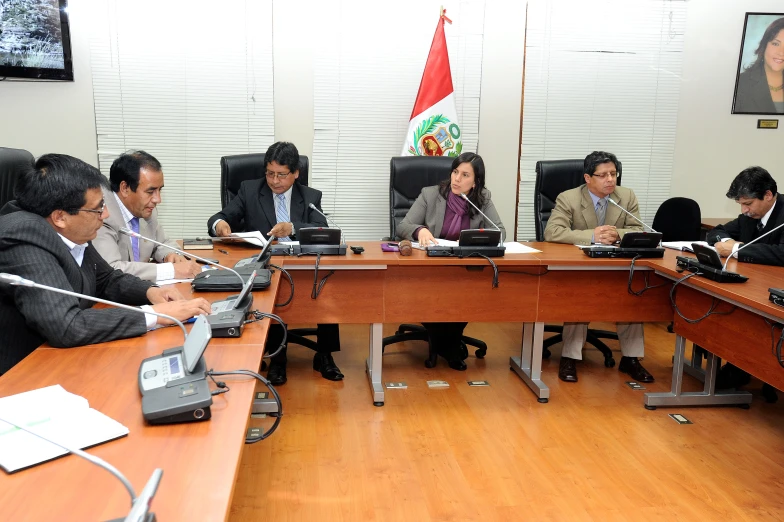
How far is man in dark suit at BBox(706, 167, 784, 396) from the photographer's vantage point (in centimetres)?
302

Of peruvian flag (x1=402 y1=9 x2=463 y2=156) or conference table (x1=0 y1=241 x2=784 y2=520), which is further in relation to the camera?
peruvian flag (x1=402 y1=9 x2=463 y2=156)

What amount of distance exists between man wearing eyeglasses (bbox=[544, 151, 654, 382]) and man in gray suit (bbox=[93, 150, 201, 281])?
1.94 meters

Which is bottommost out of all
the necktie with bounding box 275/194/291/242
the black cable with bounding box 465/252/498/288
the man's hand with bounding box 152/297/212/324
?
the black cable with bounding box 465/252/498/288

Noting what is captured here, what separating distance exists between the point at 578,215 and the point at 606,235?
0.34m

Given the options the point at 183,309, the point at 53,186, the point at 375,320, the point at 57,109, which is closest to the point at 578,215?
the point at 375,320

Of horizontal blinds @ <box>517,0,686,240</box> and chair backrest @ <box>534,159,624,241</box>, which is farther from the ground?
horizontal blinds @ <box>517,0,686,240</box>

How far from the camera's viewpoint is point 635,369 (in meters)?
3.46

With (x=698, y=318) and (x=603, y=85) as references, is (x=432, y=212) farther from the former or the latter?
(x=603, y=85)

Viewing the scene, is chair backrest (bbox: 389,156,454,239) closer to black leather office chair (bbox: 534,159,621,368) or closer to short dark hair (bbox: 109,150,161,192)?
black leather office chair (bbox: 534,159,621,368)

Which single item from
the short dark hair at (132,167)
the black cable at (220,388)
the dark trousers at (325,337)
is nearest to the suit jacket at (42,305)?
the black cable at (220,388)

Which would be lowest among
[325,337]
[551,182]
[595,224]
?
[325,337]

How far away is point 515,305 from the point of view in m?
3.12

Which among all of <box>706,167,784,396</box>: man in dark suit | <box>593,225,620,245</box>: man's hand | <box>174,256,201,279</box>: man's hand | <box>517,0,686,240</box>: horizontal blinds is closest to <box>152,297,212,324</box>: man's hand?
<box>174,256,201,279</box>: man's hand

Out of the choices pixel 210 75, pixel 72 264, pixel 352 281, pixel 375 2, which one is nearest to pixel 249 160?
pixel 210 75
